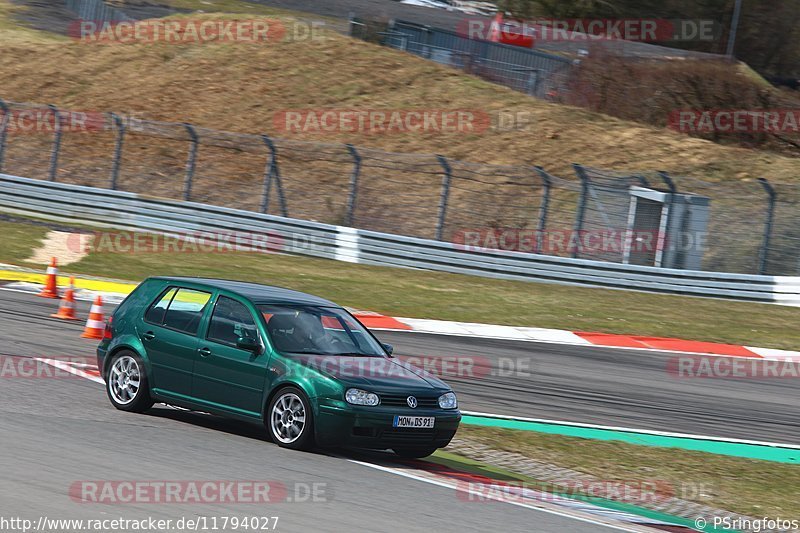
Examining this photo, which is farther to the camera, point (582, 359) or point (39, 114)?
point (39, 114)

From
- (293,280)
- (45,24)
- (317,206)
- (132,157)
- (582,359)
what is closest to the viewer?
(582,359)

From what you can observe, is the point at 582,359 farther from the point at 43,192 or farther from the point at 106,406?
the point at 43,192

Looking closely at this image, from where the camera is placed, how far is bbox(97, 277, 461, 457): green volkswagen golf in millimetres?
9172

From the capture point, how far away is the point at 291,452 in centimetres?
917

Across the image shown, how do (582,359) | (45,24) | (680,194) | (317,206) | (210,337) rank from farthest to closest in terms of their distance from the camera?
(45,24)
(317,206)
(680,194)
(582,359)
(210,337)

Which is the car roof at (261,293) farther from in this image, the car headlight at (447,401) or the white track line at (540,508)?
the white track line at (540,508)

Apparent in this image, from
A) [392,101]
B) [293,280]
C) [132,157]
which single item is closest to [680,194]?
[293,280]

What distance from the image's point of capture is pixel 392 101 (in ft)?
132

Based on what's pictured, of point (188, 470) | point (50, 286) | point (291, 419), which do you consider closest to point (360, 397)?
point (291, 419)

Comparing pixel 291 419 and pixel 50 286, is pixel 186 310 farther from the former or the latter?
pixel 50 286

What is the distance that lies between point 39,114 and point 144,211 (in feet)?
43.9

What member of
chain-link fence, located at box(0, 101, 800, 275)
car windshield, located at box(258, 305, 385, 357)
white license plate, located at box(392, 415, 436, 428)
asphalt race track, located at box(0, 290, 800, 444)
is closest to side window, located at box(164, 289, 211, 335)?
car windshield, located at box(258, 305, 385, 357)

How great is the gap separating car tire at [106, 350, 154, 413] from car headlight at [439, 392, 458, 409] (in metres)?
2.75

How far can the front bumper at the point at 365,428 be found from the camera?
9.04 meters
